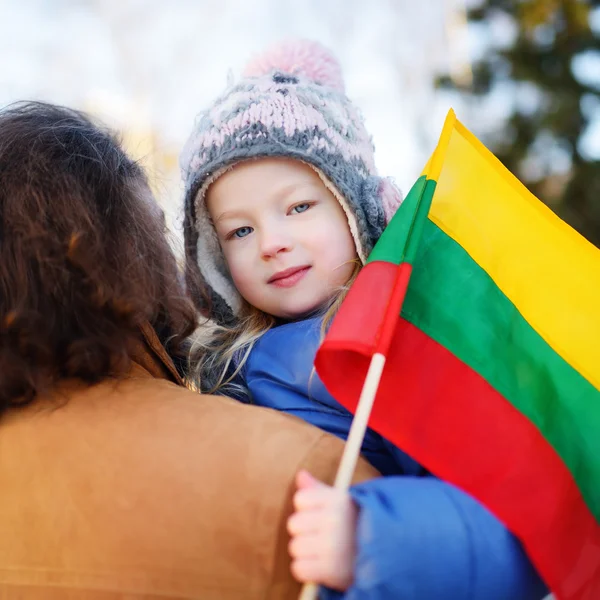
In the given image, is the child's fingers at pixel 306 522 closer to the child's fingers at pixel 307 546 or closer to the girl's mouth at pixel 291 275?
the child's fingers at pixel 307 546

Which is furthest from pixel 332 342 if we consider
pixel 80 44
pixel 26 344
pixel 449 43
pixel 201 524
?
pixel 80 44

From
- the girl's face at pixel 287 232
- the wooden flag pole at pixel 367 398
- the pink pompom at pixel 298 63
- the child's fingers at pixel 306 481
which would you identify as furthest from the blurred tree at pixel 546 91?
the child's fingers at pixel 306 481

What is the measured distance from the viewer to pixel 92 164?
63.2 inches

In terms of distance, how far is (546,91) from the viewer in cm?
864

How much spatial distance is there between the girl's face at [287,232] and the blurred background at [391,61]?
3.94 m

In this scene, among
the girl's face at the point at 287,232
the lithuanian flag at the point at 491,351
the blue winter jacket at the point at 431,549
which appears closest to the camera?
the blue winter jacket at the point at 431,549

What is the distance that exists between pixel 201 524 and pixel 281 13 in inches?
505

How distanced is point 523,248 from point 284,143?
0.73m

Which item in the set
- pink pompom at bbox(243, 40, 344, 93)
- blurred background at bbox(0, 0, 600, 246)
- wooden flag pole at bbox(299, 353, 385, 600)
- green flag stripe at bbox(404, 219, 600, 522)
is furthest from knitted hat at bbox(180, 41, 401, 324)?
blurred background at bbox(0, 0, 600, 246)

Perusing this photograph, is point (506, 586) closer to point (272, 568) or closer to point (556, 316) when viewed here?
point (272, 568)

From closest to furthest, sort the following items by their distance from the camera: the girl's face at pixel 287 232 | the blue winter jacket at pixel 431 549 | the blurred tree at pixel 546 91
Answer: the blue winter jacket at pixel 431 549
the girl's face at pixel 287 232
the blurred tree at pixel 546 91

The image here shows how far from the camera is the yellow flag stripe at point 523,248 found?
1700 millimetres

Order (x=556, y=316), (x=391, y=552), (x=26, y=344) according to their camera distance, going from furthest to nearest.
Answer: (x=556, y=316), (x=26, y=344), (x=391, y=552)

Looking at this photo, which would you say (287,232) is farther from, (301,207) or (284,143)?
(284,143)
